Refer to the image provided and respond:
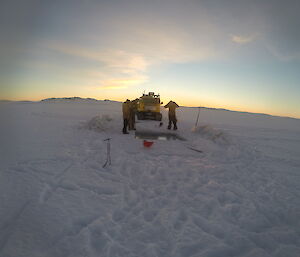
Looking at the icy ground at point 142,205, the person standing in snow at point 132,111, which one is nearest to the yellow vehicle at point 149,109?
the person standing in snow at point 132,111

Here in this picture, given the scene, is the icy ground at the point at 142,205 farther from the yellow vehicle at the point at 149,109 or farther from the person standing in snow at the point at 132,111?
the yellow vehicle at the point at 149,109

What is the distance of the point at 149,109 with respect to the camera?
60.8ft

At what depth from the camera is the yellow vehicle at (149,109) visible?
18.6m

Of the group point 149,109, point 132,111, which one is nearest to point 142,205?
point 132,111

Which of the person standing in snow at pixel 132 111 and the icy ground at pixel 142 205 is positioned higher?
the person standing in snow at pixel 132 111

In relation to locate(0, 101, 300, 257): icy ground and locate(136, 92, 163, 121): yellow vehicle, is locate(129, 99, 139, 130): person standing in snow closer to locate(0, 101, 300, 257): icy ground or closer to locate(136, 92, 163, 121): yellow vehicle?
locate(0, 101, 300, 257): icy ground

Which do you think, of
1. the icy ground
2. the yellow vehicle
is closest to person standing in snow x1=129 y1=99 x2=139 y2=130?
the icy ground

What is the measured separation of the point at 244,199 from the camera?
4.36 m

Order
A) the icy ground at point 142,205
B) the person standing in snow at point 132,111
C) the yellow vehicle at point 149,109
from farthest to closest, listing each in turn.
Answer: the yellow vehicle at point 149,109, the person standing in snow at point 132,111, the icy ground at point 142,205

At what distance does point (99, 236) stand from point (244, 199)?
3.40 m

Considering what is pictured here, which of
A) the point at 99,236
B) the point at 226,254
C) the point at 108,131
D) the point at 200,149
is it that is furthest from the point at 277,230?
the point at 108,131

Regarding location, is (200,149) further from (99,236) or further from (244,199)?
(99,236)

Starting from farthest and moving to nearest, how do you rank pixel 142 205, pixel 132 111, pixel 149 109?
pixel 149 109 < pixel 132 111 < pixel 142 205

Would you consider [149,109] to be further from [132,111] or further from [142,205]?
[142,205]
